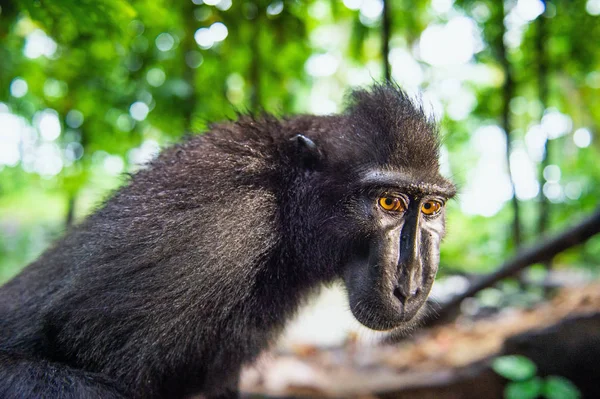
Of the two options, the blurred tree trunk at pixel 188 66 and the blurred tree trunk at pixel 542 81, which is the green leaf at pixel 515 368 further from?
the blurred tree trunk at pixel 188 66

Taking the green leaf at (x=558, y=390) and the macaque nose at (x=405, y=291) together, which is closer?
the macaque nose at (x=405, y=291)

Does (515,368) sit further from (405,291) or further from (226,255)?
(226,255)

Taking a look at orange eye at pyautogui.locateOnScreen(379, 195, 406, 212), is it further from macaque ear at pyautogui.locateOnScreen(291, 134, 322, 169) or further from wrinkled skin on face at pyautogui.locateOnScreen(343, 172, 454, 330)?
macaque ear at pyautogui.locateOnScreen(291, 134, 322, 169)

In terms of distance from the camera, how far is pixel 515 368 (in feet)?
17.3

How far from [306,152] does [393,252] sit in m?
0.92

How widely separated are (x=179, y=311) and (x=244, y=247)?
0.53 m

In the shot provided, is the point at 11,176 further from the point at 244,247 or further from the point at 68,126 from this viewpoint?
the point at 244,247

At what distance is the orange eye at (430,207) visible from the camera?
3277 millimetres

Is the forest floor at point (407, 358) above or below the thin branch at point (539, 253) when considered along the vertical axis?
below

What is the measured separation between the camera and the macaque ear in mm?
3367

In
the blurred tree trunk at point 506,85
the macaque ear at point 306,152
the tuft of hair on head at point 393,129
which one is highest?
the blurred tree trunk at point 506,85

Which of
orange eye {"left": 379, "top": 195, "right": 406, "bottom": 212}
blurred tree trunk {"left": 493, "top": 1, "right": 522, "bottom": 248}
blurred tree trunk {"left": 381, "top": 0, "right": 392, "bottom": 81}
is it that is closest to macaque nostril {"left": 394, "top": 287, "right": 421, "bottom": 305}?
orange eye {"left": 379, "top": 195, "right": 406, "bottom": 212}

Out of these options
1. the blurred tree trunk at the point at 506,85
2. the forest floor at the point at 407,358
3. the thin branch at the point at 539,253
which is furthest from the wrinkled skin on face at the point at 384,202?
the blurred tree trunk at the point at 506,85

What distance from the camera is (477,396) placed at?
5578 mm
